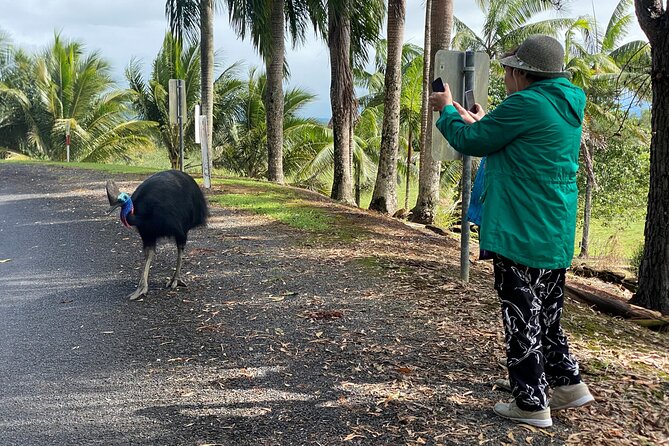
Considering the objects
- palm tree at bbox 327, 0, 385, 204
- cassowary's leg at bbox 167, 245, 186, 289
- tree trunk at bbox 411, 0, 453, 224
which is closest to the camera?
cassowary's leg at bbox 167, 245, 186, 289

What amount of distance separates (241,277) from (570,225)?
15.5 feet

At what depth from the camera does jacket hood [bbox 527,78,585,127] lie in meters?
3.69

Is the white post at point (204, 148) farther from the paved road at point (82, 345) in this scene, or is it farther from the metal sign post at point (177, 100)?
the paved road at point (82, 345)

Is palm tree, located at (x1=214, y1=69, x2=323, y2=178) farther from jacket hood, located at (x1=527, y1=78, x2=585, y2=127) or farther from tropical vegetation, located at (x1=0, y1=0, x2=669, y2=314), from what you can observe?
jacket hood, located at (x1=527, y1=78, x2=585, y2=127)

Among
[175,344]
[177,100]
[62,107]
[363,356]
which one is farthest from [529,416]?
[62,107]

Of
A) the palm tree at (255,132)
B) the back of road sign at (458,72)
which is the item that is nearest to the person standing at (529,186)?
the back of road sign at (458,72)

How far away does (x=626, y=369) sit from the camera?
5031 mm

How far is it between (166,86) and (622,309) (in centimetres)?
2615

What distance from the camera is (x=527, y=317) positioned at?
12.5 feet

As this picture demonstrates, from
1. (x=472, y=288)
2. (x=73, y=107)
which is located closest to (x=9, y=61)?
(x=73, y=107)

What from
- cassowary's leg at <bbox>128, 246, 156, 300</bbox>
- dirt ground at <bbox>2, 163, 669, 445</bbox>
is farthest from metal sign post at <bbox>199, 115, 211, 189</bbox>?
cassowary's leg at <bbox>128, 246, 156, 300</bbox>

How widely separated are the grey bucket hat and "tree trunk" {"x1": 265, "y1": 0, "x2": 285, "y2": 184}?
52.3 feet

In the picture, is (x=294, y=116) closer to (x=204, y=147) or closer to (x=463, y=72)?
(x=204, y=147)

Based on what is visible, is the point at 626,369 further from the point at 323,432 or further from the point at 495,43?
the point at 495,43
